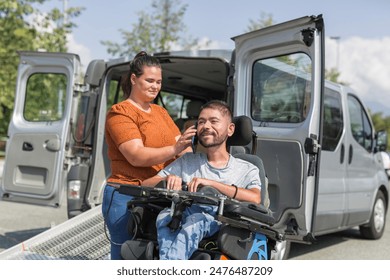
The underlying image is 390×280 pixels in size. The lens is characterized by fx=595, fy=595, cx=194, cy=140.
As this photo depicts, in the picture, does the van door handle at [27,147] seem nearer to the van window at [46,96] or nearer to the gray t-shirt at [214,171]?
the van window at [46,96]

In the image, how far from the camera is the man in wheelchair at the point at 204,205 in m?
3.02

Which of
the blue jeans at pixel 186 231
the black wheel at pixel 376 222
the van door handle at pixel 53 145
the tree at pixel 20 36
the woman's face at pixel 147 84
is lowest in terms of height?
the black wheel at pixel 376 222

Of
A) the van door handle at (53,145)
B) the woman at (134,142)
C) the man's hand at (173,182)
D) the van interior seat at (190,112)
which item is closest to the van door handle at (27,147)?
the van door handle at (53,145)

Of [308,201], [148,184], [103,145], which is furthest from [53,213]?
[148,184]

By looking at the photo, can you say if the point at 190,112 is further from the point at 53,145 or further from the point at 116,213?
the point at 116,213

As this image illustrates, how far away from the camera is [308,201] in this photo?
4824 millimetres

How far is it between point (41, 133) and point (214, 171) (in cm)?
351

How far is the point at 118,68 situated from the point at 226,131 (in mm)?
3273

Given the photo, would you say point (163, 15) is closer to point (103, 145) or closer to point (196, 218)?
point (103, 145)

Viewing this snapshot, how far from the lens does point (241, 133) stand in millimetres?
3639

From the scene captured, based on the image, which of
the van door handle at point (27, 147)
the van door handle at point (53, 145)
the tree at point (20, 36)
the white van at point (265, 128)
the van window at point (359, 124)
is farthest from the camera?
the tree at point (20, 36)

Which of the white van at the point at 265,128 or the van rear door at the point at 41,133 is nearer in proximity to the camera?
the white van at the point at 265,128

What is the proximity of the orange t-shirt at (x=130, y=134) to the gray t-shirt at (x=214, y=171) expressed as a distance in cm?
14

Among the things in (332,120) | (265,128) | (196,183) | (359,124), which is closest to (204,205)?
(196,183)
